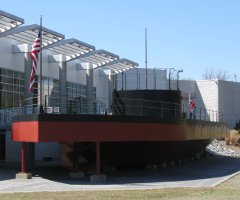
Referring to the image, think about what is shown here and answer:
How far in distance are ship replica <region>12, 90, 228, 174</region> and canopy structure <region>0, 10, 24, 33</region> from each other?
348 inches

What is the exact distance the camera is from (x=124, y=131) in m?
25.0

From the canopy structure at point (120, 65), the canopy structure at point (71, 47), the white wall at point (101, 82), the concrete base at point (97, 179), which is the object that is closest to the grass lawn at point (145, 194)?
the concrete base at point (97, 179)

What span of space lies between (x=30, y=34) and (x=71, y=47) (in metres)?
6.21

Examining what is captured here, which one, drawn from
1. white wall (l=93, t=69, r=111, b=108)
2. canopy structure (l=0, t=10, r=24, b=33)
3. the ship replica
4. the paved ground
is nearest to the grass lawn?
the paved ground

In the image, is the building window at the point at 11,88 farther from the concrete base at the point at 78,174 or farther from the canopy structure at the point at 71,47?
the concrete base at the point at 78,174

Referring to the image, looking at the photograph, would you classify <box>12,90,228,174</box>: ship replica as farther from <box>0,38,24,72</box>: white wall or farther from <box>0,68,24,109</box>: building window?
<box>0,68,24,109</box>: building window

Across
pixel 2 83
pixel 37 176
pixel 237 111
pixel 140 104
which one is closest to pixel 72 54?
pixel 2 83

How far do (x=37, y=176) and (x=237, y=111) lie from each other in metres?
45.2

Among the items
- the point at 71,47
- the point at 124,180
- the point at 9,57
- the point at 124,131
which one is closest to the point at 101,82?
the point at 71,47

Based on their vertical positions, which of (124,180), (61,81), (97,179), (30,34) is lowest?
(124,180)

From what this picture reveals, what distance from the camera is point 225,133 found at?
44.7 meters

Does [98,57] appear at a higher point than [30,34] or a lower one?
lower

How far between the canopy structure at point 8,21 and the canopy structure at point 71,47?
20.0 feet

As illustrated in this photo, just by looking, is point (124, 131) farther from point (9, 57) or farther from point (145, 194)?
point (9, 57)
